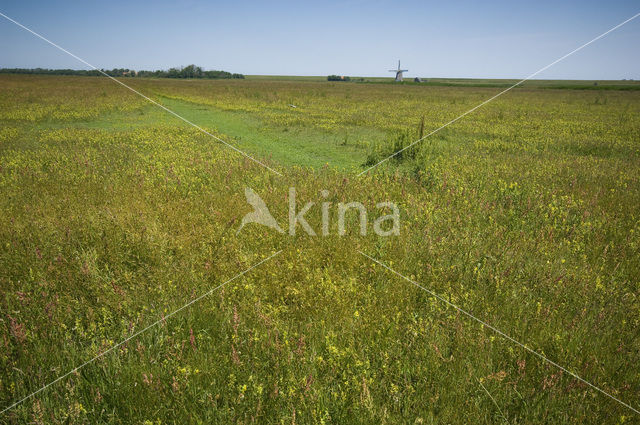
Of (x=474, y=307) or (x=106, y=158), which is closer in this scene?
(x=474, y=307)

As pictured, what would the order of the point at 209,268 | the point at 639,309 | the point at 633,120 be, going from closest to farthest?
the point at 639,309
the point at 209,268
the point at 633,120

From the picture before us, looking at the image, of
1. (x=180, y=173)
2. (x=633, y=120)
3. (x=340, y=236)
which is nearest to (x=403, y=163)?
(x=340, y=236)

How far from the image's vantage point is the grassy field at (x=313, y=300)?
2.29 meters

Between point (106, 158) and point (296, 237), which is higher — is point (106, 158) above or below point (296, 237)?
above

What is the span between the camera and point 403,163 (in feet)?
29.7

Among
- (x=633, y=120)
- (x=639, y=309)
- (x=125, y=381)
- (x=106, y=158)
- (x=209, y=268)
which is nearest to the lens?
(x=125, y=381)

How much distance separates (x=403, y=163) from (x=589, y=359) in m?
7.02

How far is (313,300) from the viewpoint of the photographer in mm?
3398

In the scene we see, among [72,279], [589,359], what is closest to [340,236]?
[589,359]

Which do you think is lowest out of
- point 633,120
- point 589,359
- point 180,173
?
point 589,359

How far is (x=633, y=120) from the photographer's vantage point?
18.2m

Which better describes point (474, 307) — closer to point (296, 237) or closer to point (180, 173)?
point (296, 237)

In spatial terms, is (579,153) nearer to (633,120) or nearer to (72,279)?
(633,120)

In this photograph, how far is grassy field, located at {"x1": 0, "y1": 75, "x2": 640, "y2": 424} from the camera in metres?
2.29
